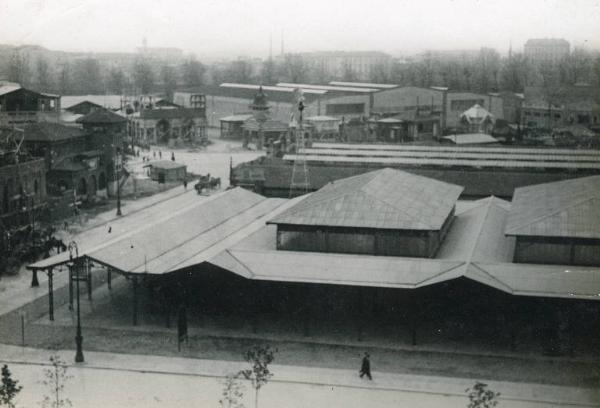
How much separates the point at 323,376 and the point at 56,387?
1130 centimetres

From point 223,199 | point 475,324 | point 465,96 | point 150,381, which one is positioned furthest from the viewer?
point 465,96

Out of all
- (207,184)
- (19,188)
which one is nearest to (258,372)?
(19,188)

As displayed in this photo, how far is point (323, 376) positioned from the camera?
33.2 meters

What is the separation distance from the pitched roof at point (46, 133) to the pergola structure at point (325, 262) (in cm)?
3143

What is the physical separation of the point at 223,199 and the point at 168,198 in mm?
26434

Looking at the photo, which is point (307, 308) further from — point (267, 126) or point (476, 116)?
point (267, 126)

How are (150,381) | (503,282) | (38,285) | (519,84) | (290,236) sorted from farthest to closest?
(519,84) → (38,285) → (290,236) → (503,282) → (150,381)

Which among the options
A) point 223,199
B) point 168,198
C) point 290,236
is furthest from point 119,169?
point 290,236

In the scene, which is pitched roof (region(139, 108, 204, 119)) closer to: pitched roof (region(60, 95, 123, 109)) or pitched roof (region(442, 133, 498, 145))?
pitched roof (region(60, 95, 123, 109))

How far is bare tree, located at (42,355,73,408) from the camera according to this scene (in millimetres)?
29094

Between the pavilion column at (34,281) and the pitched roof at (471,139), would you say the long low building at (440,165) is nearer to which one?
the pitched roof at (471,139)

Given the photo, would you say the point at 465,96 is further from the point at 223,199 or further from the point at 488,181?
the point at 223,199

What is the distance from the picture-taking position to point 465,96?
130500mm

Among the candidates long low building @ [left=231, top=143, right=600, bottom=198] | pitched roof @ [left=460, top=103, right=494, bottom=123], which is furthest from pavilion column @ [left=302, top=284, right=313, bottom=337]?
pitched roof @ [left=460, top=103, right=494, bottom=123]
